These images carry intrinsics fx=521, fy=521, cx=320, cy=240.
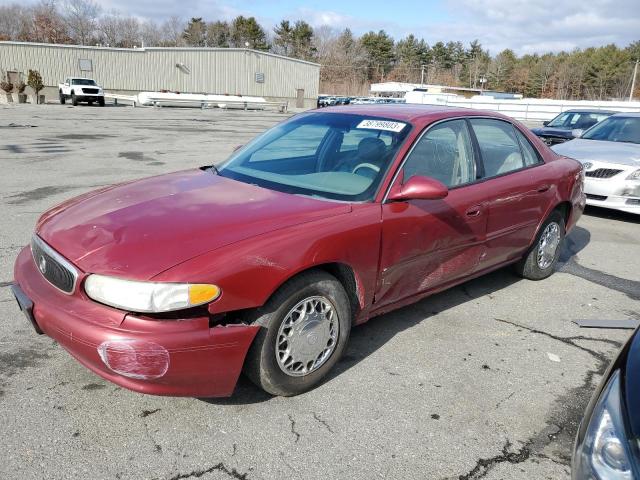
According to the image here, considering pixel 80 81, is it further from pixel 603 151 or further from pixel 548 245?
pixel 548 245

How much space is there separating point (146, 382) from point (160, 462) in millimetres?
364

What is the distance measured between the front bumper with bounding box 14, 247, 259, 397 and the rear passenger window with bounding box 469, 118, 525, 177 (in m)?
2.46

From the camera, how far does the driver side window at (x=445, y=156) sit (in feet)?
11.4

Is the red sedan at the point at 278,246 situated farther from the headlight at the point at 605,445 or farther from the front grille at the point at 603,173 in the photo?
the front grille at the point at 603,173

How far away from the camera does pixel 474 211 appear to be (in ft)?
12.3

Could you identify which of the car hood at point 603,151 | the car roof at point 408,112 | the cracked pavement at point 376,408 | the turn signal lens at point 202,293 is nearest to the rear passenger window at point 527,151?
the car roof at point 408,112

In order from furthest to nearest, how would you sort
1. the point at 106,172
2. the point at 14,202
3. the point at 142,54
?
the point at 142,54 → the point at 106,172 → the point at 14,202

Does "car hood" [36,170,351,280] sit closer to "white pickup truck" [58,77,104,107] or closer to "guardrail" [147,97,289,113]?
"white pickup truck" [58,77,104,107]

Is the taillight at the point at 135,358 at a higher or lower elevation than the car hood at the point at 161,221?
lower

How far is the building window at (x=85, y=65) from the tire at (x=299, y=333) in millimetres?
46852

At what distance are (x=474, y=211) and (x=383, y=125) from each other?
904 mm

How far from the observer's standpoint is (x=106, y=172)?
962cm

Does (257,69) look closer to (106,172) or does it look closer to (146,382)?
(106,172)

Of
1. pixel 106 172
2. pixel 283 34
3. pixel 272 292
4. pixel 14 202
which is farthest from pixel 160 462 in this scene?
pixel 283 34
